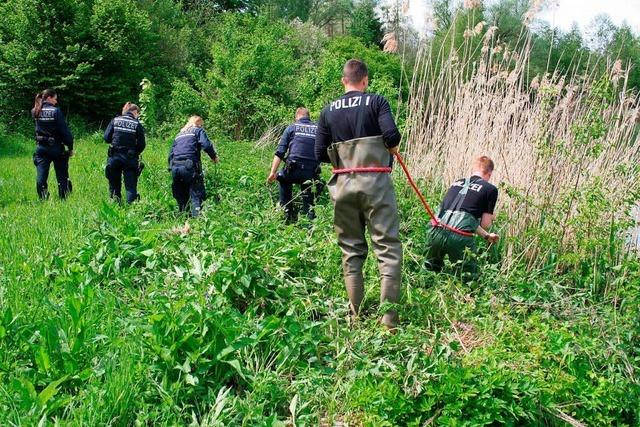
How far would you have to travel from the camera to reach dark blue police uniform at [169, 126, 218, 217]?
→ 23.5ft

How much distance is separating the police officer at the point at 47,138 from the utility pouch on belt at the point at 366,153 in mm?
5597

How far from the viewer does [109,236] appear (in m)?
4.81

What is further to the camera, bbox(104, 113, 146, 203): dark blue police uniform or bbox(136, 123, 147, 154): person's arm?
bbox(136, 123, 147, 154): person's arm

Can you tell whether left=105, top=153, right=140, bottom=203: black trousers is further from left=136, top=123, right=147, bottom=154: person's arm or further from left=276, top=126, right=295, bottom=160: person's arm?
left=276, top=126, right=295, bottom=160: person's arm

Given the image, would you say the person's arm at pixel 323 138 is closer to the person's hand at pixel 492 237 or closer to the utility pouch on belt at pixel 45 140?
the person's hand at pixel 492 237

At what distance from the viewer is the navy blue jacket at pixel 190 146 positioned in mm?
7254

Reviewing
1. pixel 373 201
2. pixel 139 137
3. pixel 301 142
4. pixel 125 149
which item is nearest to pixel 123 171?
pixel 125 149

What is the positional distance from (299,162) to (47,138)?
12.2 feet

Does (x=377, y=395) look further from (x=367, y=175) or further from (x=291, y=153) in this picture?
(x=291, y=153)

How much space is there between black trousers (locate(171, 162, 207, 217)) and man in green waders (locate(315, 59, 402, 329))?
3357mm

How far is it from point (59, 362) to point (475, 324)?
9.26 feet

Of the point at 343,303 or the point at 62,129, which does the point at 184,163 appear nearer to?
the point at 62,129

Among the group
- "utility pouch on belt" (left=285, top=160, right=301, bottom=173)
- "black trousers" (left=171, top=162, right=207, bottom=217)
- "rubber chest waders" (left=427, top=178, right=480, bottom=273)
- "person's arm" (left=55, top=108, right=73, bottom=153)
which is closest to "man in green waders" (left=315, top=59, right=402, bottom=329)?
"rubber chest waders" (left=427, top=178, right=480, bottom=273)

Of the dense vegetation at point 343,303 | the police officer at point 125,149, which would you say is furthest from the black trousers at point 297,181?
the police officer at point 125,149
